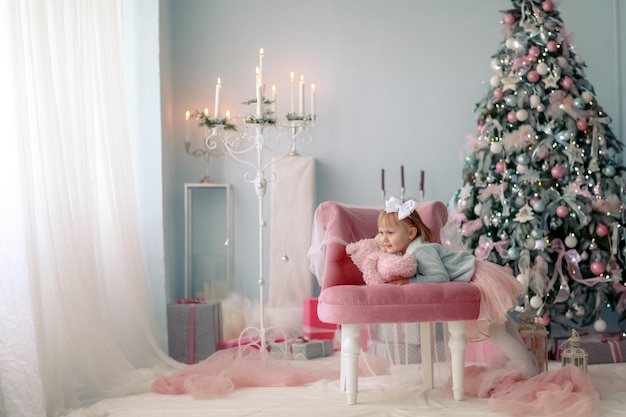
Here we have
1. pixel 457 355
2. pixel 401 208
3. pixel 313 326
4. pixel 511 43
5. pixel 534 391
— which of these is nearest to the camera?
pixel 534 391

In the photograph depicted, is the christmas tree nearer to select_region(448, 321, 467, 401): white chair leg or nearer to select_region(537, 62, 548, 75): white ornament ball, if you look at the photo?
select_region(537, 62, 548, 75): white ornament ball

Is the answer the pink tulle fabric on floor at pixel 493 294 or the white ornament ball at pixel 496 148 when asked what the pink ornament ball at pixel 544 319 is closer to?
the white ornament ball at pixel 496 148

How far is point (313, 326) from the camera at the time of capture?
16.7 feet

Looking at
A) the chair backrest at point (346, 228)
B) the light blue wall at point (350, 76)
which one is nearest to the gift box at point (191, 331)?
the light blue wall at point (350, 76)

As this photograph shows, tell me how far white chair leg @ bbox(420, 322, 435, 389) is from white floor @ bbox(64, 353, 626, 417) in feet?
0.18

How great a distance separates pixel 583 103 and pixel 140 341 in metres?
2.83

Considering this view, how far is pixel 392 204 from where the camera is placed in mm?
3498

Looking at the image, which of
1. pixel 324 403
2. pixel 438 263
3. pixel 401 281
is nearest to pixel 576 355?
pixel 438 263

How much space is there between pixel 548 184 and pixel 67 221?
2668mm

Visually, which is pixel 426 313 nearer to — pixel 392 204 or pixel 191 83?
pixel 392 204

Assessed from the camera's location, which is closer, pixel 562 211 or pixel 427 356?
pixel 427 356

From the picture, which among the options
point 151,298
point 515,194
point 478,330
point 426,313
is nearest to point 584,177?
point 515,194

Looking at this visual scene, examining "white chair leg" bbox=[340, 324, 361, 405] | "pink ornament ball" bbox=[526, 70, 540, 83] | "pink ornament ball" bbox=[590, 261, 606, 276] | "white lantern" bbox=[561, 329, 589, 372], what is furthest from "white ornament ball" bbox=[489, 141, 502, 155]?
"white chair leg" bbox=[340, 324, 361, 405]

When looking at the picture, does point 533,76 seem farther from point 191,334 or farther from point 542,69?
point 191,334
